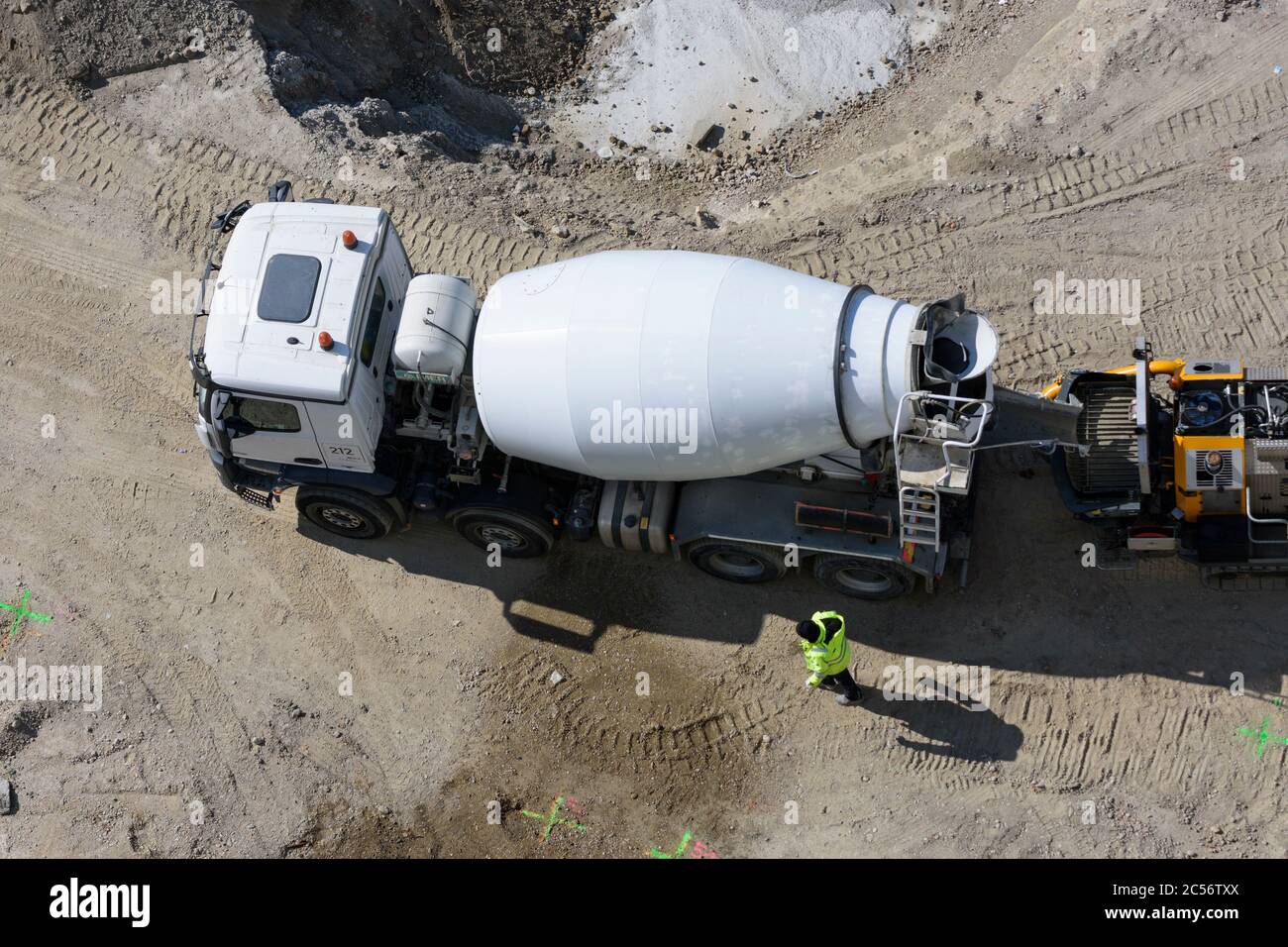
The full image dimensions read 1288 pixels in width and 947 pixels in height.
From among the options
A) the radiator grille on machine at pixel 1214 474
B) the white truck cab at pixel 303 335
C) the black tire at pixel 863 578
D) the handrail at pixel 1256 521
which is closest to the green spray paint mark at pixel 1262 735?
the handrail at pixel 1256 521

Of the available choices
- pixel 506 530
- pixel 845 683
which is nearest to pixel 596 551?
pixel 506 530

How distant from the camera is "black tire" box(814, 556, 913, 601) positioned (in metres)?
11.4

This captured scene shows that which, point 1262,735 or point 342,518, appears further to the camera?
point 342,518

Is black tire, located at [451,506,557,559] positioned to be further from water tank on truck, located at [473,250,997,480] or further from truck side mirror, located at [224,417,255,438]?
truck side mirror, located at [224,417,255,438]

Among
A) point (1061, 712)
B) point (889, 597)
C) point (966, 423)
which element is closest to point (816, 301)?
point (966, 423)

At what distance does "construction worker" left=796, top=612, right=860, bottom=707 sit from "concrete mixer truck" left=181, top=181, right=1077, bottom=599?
2.58 ft

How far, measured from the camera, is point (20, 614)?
1266 centimetres

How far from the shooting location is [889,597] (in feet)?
39.5

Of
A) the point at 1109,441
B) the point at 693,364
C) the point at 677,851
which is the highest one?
the point at 693,364

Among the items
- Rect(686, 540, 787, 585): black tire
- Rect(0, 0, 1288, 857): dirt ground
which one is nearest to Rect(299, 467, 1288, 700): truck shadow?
Rect(0, 0, 1288, 857): dirt ground

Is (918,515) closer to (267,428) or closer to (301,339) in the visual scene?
(301,339)

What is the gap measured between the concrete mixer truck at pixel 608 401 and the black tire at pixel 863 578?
0.03 metres

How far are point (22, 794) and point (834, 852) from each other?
27.9ft

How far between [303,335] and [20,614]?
5165 millimetres
